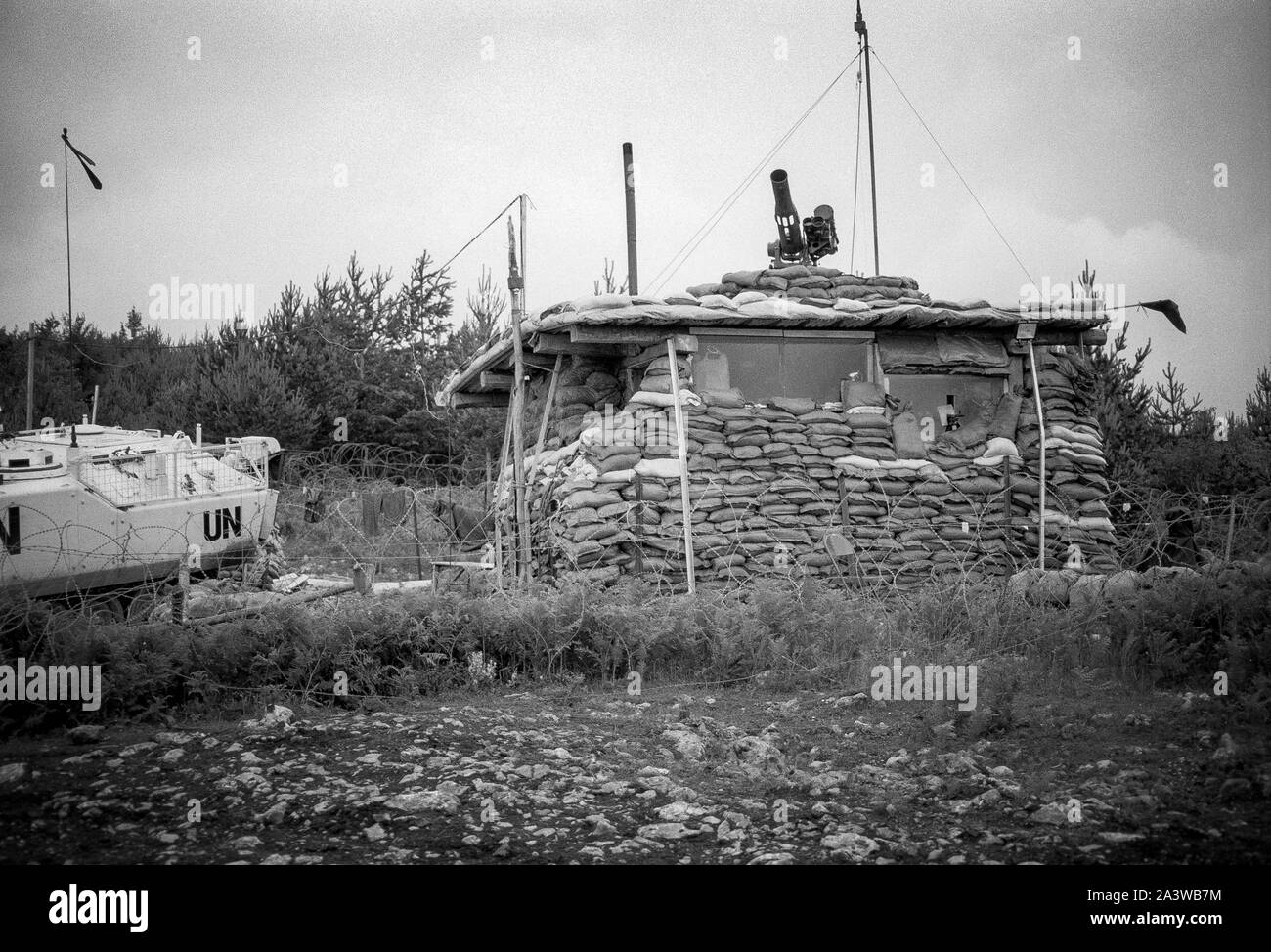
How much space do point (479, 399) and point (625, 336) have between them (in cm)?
460

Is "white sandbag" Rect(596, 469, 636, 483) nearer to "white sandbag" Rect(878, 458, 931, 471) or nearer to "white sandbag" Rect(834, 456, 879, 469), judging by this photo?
"white sandbag" Rect(834, 456, 879, 469)

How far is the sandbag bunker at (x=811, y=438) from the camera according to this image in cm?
891

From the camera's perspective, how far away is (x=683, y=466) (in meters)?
8.80

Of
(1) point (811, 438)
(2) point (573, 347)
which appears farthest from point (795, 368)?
(2) point (573, 347)

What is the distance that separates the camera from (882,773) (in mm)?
4625

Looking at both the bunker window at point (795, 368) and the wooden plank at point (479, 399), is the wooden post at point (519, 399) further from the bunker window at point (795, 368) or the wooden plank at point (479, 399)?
the wooden plank at point (479, 399)

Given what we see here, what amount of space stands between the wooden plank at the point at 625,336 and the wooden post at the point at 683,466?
0.33 feet

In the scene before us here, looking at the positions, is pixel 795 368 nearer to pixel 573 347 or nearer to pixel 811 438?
pixel 811 438
